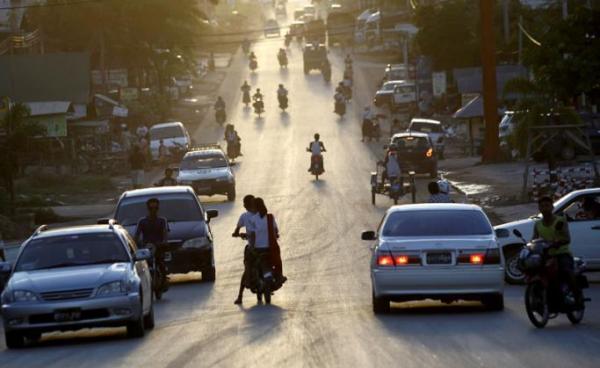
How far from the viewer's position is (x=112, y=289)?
17656 mm

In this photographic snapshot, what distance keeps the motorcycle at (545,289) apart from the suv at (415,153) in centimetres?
2946

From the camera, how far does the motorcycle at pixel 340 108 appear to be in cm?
7638

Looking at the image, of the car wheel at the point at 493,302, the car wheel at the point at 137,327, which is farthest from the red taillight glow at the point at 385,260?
the car wheel at the point at 137,327

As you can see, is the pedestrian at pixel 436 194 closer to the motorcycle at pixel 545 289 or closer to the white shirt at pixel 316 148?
the motorcycle at pixel 545 289

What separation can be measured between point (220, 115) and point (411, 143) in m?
31.0

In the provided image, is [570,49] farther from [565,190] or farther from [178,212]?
[178,212]

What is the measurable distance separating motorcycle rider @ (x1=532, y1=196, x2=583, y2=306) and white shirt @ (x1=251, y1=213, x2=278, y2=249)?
203 inches

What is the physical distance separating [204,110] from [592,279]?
206 ft

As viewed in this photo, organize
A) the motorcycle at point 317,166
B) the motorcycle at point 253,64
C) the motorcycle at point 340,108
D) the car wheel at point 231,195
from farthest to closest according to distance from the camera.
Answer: the motorcycle at point 253,64, the motorcycle at point 340,108, the motorcycle at point 317,166, the car wheel at point 231,195

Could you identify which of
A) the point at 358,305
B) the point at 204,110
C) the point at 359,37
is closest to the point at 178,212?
the point at 358,305

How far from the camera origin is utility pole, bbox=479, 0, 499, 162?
5234 cm

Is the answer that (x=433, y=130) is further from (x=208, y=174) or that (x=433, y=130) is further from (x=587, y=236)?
(x=587, y=236)

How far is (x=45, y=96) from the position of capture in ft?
216

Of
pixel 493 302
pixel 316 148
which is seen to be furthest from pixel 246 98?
pixel 493 302
